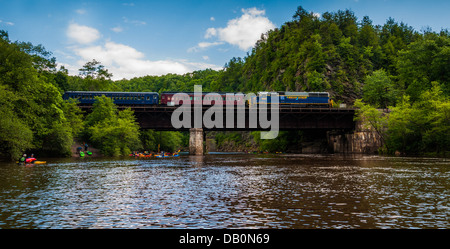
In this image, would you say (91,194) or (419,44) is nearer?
(91,194)

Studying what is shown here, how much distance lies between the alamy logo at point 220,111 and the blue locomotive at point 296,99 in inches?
13.3

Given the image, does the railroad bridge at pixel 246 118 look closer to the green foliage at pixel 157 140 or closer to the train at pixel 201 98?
the train at pixel 201 98

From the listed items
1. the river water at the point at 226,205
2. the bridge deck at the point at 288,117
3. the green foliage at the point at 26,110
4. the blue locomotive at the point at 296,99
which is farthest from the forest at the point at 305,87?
the river water at the point at 226,205

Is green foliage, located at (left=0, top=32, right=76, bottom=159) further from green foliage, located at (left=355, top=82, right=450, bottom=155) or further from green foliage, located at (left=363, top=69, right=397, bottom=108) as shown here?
green foliage, located at (left=363, top=69, right=397, bottom=108)

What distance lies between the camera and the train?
8000 cm

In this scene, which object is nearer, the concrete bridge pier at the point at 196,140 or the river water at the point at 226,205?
the river water at the point at 226,205

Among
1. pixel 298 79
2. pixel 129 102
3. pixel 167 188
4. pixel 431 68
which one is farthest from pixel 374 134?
pixel 167 188

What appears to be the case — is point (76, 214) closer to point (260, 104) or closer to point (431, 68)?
point (260, 104)

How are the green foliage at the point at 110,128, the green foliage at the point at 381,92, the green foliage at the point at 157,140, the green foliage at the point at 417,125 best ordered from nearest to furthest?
the green foliage at the point at 417,125 → the green foliage at the point at 110,128 → the green foliage at the point at 157,140 → the green foliage at the point at 381,92

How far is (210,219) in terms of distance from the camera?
1180cm

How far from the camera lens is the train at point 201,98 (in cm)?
8000

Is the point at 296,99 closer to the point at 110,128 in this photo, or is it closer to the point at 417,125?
the point at 417,125

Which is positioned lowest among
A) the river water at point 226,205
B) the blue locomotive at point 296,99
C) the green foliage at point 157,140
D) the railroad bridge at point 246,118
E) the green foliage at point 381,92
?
the river water at point 226,205
